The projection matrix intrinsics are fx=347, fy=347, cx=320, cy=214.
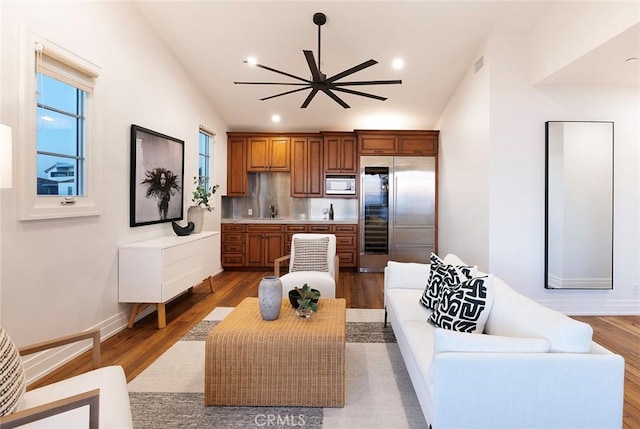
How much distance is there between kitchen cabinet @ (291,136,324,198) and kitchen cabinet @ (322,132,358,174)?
0.14 metres

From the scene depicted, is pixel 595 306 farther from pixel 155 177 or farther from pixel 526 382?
pixel 155 177

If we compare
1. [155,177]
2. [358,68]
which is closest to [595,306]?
[358,68]

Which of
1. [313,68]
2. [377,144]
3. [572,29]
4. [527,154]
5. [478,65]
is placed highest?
[478,65]

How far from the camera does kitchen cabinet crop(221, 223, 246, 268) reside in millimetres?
6266

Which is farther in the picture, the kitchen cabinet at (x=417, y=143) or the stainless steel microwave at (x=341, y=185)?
the stainless steel microwave at (x=341, y=185)

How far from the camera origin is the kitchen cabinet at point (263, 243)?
6.23m

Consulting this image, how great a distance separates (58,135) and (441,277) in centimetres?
314

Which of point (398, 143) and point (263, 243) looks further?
point (263, 243)

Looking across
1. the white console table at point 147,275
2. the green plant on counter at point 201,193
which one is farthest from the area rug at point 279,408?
the green plant on counter at point 201,193

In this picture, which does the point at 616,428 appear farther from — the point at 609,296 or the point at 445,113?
the point at 445,113

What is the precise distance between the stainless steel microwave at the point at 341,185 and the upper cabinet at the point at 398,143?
66 cm

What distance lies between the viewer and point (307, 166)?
21.1 feet

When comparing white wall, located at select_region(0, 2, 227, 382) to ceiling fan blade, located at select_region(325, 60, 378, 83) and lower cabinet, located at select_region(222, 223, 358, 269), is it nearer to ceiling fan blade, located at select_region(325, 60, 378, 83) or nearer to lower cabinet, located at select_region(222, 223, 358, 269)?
lower cabinet, located at select_region(222, 223, 358, 269)

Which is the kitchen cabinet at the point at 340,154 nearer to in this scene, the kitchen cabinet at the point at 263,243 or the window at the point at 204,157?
the kitchen cabinet at the point at 263,243
